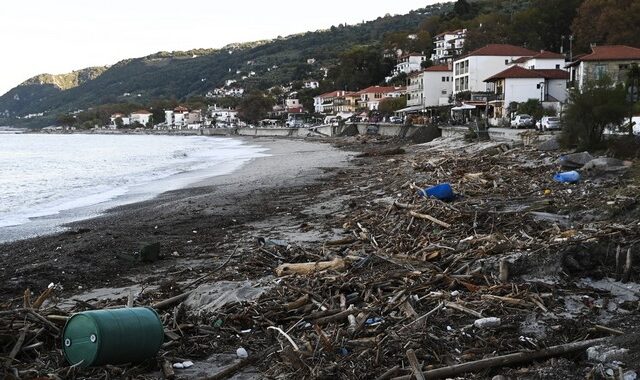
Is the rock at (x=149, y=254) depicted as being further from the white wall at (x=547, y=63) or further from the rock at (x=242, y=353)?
the white wall at (x=547, y=63)

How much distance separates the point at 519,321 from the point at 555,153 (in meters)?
19.8

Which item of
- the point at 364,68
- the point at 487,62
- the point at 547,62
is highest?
the point at 364,68

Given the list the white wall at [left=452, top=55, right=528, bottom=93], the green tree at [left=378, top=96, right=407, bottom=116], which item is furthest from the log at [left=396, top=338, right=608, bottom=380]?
the green tree at [left=378, top=96, right=407, bottom=116]

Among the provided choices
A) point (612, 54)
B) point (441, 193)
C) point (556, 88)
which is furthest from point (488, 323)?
point (556, 88)

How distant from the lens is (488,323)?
7262 mm

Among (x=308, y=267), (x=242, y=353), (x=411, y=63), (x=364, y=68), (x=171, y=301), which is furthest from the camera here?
(x=364, y=68)

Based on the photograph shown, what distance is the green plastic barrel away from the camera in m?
6.30

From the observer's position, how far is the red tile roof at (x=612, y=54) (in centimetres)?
5466

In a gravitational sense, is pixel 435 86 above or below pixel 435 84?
below

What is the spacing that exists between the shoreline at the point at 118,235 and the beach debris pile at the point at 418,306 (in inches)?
97.2

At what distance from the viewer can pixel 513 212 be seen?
13.5 meters

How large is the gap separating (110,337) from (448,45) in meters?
124

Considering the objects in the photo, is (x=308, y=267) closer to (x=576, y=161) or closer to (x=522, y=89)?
(x=576, y=161)

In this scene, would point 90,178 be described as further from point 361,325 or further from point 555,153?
point 361,325
